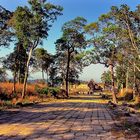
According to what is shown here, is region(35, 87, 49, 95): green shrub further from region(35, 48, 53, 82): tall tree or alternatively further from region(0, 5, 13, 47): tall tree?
region(35, 48, 53, 82): tall tree

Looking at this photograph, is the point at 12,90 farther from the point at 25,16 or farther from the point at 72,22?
the point at 72,22

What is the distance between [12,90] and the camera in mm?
34531

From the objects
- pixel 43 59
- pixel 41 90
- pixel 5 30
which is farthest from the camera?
pixel 43 59

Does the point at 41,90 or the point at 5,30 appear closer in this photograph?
the point at 5,30

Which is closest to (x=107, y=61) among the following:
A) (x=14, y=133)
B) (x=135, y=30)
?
(x=135, y=30)

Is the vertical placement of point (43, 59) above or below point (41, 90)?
above

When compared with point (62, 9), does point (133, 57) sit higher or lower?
lower

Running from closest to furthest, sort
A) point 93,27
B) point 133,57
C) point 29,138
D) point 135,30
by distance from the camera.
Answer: point 29,138 < point 135,30 < point 133,57 < point 93,27

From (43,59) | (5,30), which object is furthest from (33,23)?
(43,59)

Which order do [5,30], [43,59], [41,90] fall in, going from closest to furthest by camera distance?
[5,30] < [41,90] < [43,59]

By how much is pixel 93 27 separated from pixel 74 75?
34.1 meters

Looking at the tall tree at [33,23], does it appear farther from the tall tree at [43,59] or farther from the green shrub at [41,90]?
the tall tree at [43,59]

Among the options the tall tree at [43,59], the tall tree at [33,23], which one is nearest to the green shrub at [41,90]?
the tall tree at [33,23]

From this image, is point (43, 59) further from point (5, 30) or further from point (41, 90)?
point (5, 30)
